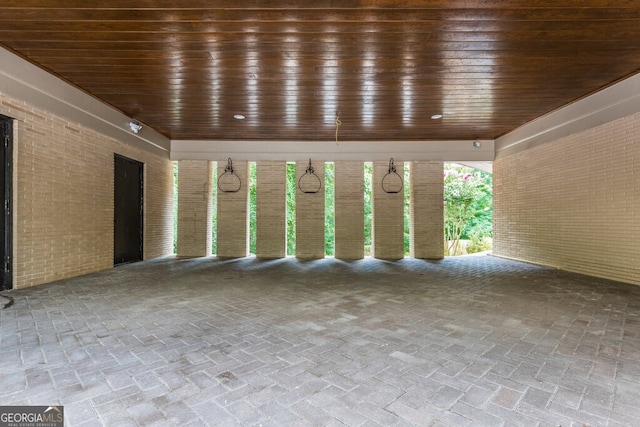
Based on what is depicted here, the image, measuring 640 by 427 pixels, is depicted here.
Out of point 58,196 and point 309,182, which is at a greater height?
point 309,182

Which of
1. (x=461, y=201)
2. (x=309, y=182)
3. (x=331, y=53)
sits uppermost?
(x=331, y=53)

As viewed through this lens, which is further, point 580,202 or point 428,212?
point 428,212

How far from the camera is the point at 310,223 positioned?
325 inches

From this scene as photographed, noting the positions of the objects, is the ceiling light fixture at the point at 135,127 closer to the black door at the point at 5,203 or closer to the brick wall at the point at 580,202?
the black door at the point at 5,203

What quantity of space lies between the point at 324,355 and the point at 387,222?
630cm

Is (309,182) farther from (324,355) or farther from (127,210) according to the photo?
(324,355)

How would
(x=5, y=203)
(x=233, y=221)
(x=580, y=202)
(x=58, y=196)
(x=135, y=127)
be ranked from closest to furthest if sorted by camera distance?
(x=5, y=203) < (x=58, y=196) < (x=580, y=202) < (x=135, y=127) < (x=233, y=221)

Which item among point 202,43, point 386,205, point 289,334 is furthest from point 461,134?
point 289,334

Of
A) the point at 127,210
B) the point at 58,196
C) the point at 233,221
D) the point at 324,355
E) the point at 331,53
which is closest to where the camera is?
the point at 324,355

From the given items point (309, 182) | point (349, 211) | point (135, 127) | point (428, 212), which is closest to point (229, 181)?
point (309, 182)

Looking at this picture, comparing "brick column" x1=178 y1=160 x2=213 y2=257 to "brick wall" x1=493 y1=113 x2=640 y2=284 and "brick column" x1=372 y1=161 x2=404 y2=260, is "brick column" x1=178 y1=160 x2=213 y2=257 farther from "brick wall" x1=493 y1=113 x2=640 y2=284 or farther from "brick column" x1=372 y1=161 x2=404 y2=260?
"brick wall" x1=493 y1=113 x2=640 y2=284

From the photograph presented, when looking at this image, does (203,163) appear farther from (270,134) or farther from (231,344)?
(231,344)

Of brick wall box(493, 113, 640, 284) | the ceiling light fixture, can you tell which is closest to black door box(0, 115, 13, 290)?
the ceiling light fixture

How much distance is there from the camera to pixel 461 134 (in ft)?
25.9
